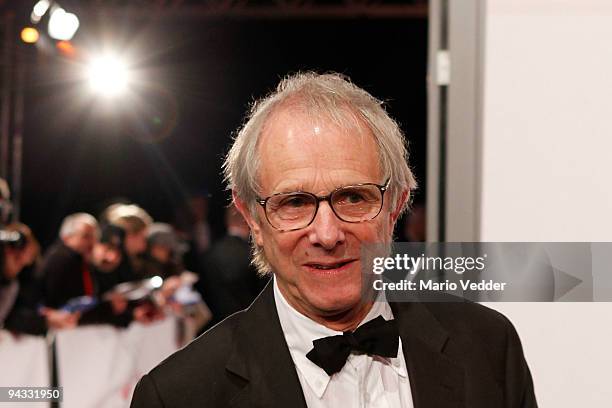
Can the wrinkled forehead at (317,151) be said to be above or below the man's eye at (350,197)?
above

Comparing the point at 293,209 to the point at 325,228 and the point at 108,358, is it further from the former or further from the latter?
the point at 108,358

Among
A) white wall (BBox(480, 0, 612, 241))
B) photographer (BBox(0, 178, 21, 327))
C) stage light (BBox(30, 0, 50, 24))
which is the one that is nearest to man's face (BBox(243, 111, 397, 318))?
white wall (BBox(480, 0, 612, 241))

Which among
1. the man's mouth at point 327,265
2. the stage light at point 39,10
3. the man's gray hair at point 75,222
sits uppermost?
the stage light at point 39,10

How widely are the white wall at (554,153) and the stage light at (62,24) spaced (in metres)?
0.90

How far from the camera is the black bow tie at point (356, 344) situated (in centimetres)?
113

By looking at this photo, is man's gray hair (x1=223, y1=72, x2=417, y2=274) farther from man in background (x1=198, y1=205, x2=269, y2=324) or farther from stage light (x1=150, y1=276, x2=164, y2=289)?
stage light (x1=150, y1=276, x2=164, y2=289)

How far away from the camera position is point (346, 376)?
1171mm

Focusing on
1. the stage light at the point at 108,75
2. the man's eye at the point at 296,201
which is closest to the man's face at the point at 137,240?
the stage light at the point at 108,75

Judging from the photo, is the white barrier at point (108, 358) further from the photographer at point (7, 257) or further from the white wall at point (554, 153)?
the white wall at point (554, 153)

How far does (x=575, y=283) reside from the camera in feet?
4.17

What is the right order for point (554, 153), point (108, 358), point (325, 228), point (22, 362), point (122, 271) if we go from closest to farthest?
point (325, 228) → point (554, 153) → point (22, 362) → point (108, 358) → point (122, 271)

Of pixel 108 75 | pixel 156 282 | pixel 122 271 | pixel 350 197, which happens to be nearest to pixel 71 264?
pixel 122 271

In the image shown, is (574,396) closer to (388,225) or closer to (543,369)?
(543,369)

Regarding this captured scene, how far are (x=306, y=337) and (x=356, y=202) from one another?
25 centimetres
